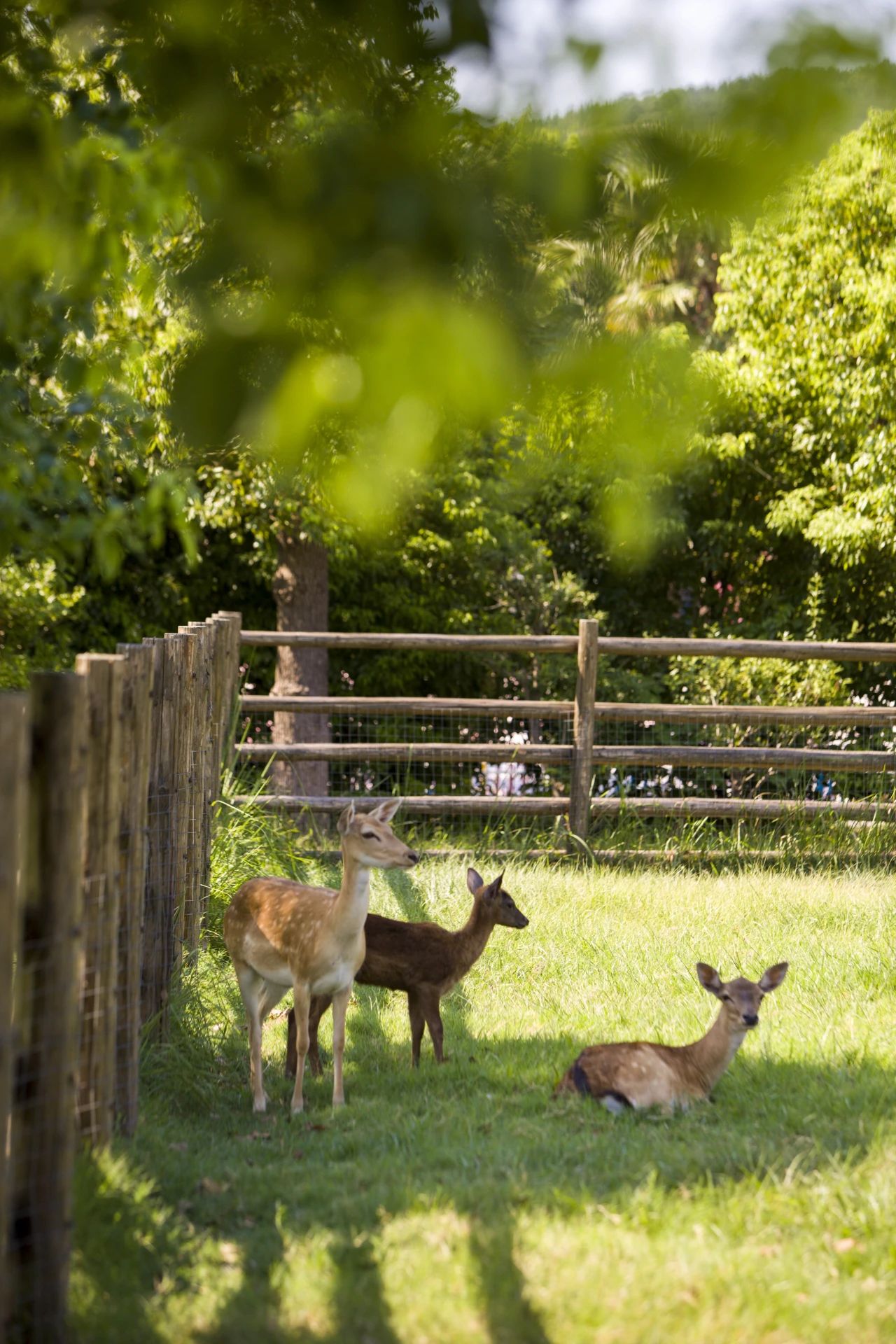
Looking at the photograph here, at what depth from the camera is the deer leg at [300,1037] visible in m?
5.38

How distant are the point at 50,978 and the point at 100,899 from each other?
0.64 m

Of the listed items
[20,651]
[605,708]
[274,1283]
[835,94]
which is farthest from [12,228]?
[20,651]

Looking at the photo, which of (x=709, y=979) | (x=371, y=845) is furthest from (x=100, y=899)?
(x=709, y=979)

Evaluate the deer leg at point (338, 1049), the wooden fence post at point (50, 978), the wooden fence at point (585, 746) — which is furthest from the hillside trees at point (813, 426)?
the wooden fence post at point (50, 978)

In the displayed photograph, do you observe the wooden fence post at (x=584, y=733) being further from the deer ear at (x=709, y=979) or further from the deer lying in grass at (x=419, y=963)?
the deer ear at (x=709, y=979)

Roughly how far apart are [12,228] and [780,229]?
1.43 meters

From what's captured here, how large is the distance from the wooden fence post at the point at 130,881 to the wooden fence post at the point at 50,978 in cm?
93

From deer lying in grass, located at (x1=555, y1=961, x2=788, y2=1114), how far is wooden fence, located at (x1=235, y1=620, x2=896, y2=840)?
4975mm

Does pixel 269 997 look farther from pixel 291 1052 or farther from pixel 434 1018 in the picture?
pixel 434 1018

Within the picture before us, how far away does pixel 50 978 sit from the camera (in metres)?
3.58

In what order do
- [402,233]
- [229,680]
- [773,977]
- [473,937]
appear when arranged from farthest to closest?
[229,680] < [473,937] < [773,977] < [402,233]

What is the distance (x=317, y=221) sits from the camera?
6.81 ft

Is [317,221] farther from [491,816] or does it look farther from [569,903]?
[491,816]

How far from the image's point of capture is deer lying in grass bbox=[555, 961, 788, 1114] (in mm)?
5176
